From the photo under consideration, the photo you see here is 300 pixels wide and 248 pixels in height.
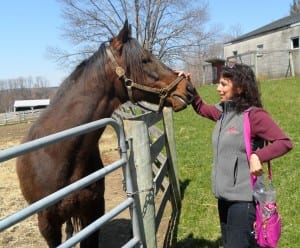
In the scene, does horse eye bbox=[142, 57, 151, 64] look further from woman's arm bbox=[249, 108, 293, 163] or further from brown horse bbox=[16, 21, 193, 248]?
woman's arm bbox=[249, 108, 293, 163]

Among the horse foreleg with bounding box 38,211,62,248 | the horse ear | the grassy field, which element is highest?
the horse ear

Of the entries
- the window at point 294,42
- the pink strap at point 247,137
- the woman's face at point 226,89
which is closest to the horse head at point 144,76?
the woman's face at point 226,89

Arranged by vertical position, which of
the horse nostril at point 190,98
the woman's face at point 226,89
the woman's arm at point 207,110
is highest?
the woman's face at point 226,89

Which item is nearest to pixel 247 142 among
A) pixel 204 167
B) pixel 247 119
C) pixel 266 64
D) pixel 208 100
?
pixel 247 119

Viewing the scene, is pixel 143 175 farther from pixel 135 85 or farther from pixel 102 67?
pixel 102 67

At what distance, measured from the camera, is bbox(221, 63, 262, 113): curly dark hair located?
2.70 metres

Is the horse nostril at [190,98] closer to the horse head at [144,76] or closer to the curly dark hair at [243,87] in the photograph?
the horse head at [144,76]

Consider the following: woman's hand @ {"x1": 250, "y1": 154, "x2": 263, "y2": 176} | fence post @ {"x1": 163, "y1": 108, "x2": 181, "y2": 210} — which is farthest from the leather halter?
fence post @ {"x1": 163, "y1": 108, "x2": 181, "y2": 210}

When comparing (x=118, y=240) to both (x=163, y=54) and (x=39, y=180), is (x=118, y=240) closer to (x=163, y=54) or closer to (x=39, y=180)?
(x=39, y=180)

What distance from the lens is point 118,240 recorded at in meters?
4.43

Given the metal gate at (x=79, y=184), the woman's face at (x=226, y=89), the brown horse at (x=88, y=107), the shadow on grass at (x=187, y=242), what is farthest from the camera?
the shadow on grass at (x=187, y=242)

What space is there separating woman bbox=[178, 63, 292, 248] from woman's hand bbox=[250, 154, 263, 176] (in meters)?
0.02

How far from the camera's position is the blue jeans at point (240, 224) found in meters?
2.65

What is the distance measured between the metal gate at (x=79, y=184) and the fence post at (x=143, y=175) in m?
0.15
